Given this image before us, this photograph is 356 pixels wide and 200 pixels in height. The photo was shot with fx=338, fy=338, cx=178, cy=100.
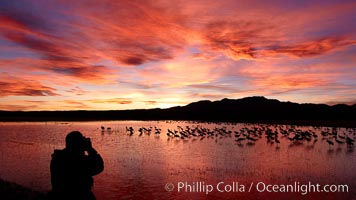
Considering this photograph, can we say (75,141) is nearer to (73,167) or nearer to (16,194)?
(73,167)

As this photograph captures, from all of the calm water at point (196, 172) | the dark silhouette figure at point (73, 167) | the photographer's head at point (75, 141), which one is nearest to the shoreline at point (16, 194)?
the calm water at point (196, 172)

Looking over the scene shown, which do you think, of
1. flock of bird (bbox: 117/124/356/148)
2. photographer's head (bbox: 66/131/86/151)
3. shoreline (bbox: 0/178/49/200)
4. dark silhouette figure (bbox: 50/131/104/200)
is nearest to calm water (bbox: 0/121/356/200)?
shoreline (bbox: 0/178/49/200)

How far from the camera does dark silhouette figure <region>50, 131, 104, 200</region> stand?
587 cm

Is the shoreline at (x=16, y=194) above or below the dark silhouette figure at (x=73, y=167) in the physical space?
below

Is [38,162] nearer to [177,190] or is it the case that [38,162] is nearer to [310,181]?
[177,190]

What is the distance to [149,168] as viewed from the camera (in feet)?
71.1

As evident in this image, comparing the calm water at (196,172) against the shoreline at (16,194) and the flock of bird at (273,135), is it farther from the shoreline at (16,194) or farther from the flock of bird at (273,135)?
the flock of bird at (273,135)

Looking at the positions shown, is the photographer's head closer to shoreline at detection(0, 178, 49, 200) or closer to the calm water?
Result: shoreline at detection(0, 178, 49, 200)

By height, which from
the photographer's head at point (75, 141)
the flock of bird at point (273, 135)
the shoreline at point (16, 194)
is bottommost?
→ the shoreline at point (16, 194)

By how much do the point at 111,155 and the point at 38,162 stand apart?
5.98m

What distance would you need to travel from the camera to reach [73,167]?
19.3 feet

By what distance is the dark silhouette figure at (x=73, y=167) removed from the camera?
5871mm

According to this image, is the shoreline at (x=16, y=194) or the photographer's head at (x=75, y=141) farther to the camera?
the shoreline at (x=16, y=194)

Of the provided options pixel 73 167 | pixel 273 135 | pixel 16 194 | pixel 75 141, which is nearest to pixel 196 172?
pixel 16 194
